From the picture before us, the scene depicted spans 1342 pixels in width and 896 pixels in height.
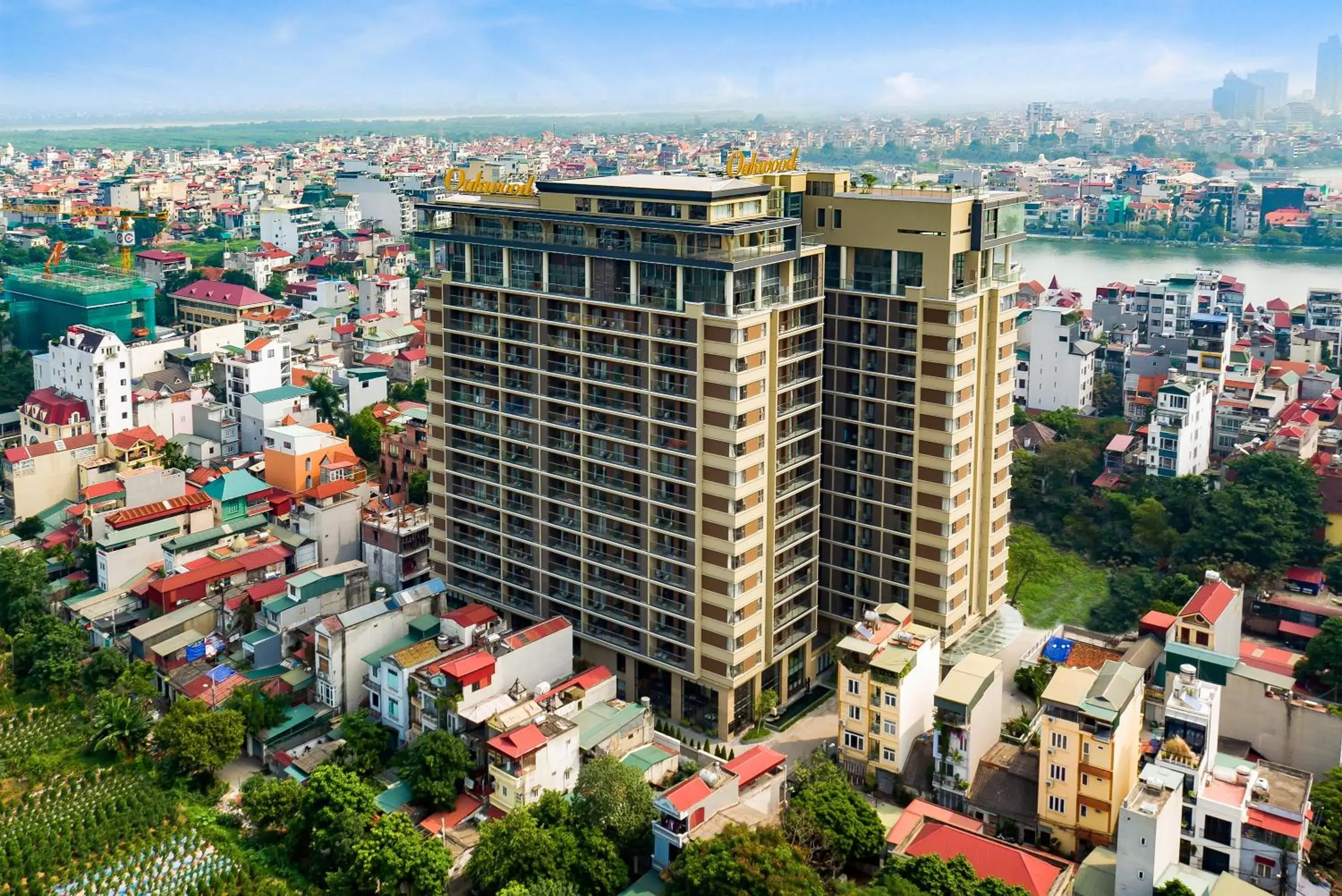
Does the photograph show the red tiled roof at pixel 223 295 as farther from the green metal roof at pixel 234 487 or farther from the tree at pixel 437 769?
the tree at pixel 437 769

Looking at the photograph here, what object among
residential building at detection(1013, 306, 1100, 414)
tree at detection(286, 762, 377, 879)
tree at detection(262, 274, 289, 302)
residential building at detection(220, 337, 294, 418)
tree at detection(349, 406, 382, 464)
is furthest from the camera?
tree at detection(262, 274, 289, 302)

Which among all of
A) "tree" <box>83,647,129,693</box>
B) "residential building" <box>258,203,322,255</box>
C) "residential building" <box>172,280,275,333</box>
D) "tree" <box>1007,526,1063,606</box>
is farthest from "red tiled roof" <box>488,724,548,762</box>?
"residential building" <box>258,203,322,255</box>

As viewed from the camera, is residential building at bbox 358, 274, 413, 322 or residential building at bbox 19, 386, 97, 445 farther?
residential building at bbox 358, 274, 413, 322

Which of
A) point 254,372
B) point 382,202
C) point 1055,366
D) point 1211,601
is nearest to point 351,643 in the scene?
point 1211,601

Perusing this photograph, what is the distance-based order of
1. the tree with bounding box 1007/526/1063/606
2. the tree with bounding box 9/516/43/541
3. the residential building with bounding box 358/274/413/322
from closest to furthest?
1. the tree with bounding box 1007/526/1063/606
2. the tree with bounding box 9/516/43/541
3. the residential building with bounding box 358/274/413/322

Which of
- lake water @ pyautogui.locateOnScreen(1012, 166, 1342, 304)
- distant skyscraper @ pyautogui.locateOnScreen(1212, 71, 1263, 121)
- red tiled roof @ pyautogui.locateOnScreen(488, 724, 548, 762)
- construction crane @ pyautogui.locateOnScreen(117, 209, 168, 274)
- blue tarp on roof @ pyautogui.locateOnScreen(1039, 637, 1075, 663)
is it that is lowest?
blue tarp on roof @ pyautogui.locateOnScreen(1039, 637, 1075, 663)

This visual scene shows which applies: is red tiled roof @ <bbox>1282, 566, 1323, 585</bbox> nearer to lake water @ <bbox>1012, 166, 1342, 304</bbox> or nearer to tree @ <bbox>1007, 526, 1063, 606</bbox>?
tree @ <bbox>1007, 526, 1063, 606</bbox>

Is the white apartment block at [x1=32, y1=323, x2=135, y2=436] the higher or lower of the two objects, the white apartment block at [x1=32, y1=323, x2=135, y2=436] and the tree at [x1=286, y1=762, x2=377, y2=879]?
the higher

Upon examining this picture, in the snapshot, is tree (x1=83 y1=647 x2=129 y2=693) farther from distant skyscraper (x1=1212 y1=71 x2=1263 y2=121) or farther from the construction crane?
distant skyscraper (x1=1212 y1=71 x2=1263 y2=121)
